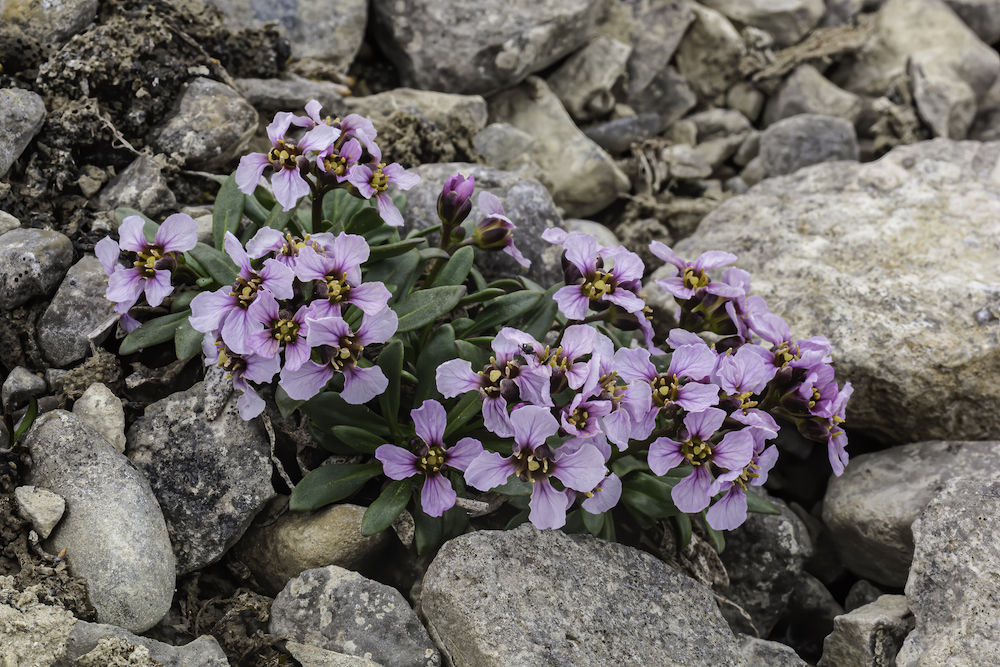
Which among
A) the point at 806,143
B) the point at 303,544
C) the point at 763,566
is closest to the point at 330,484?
the point at 303,544

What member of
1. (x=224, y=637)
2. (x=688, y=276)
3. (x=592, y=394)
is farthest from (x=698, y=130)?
(x=224, y=637)

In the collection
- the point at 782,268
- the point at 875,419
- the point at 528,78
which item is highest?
the point at 528,78

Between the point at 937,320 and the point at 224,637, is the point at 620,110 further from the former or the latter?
the point at 224,637

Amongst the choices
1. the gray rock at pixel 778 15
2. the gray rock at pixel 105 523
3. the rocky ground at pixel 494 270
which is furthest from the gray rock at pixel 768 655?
the gray rock at pixel 778 15

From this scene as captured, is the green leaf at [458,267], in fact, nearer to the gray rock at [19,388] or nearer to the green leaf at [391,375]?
the green leaf at [391,375]

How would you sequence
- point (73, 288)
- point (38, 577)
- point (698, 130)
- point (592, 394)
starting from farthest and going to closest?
point (698, 130) < point (73, 288) < point (592, 394) < point (38, 577)

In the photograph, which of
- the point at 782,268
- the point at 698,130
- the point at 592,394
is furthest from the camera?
the point at 698,130
